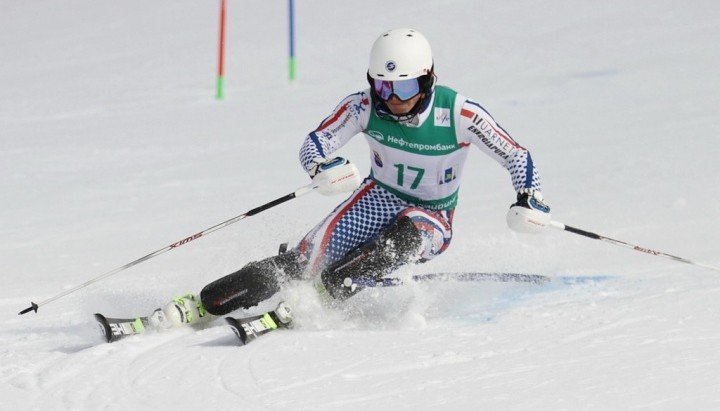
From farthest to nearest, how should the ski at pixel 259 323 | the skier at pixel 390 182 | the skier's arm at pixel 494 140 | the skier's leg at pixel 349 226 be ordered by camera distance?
the skier's leg at pixel 349 226, the skier's arm at pixel 494 140, the skier at pixel 390 182, the ski at pixel 259 323

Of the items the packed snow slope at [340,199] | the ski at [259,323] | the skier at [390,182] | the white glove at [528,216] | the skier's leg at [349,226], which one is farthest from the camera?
the skier's leg at [349,226]

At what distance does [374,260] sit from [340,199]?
13.2ft

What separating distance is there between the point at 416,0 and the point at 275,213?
977 centimetres

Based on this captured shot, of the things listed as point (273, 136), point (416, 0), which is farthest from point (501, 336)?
point (416, 0)

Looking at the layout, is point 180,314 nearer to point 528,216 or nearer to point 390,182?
point 390,182

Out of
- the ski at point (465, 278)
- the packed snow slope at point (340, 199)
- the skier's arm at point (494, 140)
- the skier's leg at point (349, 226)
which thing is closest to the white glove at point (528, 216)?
the skier's arm at point (494, 140)

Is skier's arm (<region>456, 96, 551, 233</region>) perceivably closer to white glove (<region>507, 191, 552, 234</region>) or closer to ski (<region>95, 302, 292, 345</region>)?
white glove (<region>507, 191, 552, 234</region>)

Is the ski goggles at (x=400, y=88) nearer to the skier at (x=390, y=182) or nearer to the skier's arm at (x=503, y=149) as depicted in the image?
the skier at (x=390, y=182)

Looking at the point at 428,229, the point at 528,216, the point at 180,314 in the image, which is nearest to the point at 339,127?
the point at 428,229

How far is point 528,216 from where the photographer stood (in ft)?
15.8

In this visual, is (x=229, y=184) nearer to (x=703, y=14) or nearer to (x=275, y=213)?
(x=275, y=213)

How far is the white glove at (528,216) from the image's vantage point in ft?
15.8

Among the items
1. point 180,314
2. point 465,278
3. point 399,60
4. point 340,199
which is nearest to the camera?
point 399,60

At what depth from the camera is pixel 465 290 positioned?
18.2 feet
